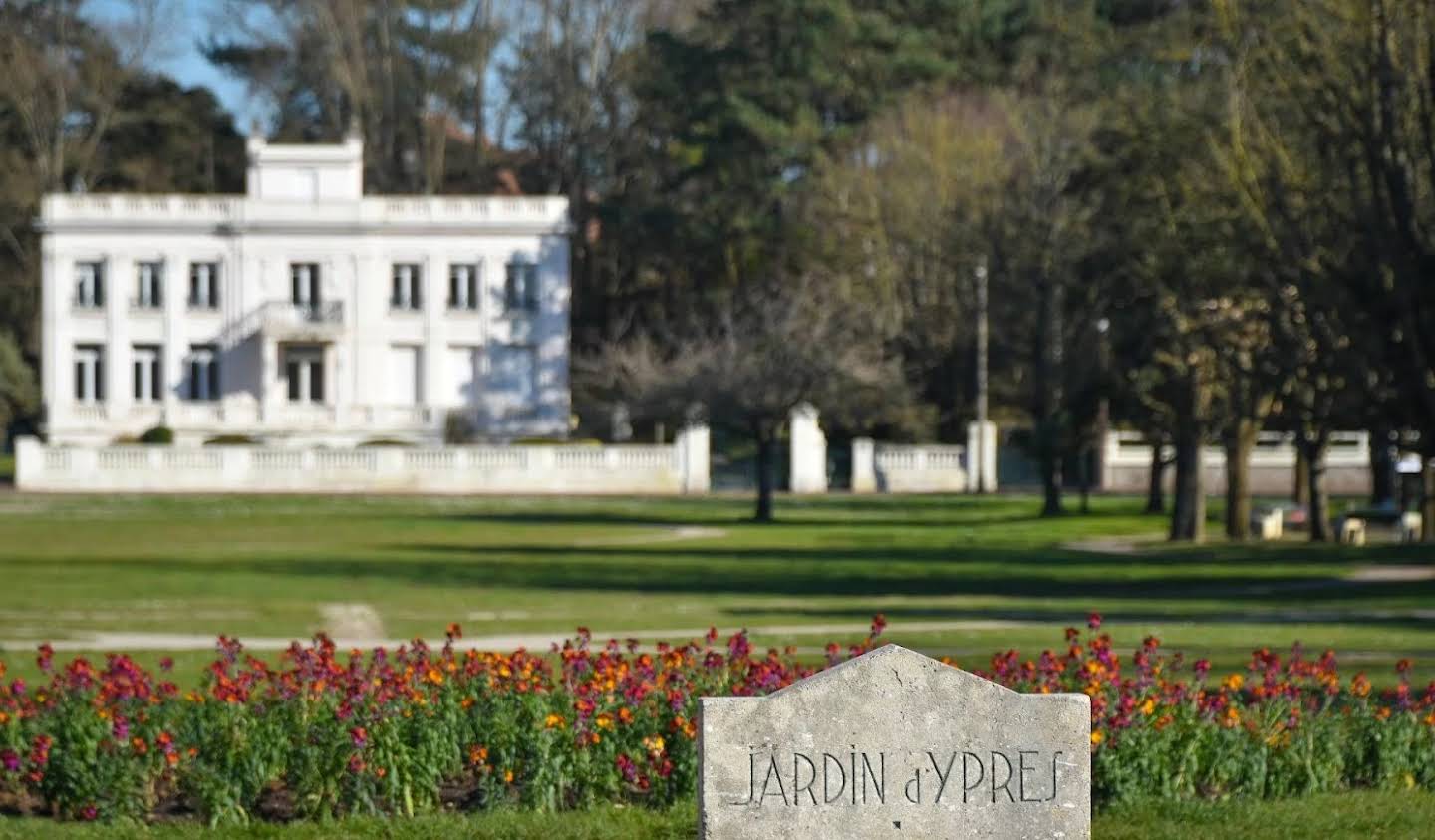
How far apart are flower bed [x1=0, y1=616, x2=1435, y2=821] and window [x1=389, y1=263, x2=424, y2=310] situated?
6770 cm

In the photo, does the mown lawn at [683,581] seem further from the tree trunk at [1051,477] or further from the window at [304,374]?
the window at [304,374]

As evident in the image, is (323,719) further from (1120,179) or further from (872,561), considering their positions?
(1120,179)

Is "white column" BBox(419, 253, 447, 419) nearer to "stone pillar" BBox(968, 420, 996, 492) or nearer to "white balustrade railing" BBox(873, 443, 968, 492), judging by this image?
"white balustrade railing" BBox(873, 443, 968, 492)

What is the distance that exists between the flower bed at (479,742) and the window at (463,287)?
67.8 m

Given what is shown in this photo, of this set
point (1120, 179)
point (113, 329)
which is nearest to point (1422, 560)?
point (1120, 179)

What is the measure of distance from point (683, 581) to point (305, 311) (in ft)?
161

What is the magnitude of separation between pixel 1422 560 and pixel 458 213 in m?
49.0

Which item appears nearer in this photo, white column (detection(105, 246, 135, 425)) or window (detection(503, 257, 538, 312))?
white column (detection(105, 246, 135, 425))

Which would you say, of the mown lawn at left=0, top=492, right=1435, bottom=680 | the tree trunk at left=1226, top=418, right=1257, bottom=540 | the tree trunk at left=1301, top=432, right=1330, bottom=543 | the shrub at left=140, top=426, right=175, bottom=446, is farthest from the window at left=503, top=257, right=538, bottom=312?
the tree trunk at left=1301, top=432, right=1330, bottom=543

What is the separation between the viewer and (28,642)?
22.0 meters

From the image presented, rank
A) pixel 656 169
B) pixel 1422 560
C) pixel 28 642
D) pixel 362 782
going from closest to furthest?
pixel 362 782 < pixel 28 642 < pixel 1422 560 < pixel 656 169

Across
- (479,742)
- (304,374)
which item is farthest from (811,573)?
(304,374)

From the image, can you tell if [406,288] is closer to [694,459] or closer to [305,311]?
[305,311]

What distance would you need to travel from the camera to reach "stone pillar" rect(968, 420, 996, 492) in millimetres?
70625
